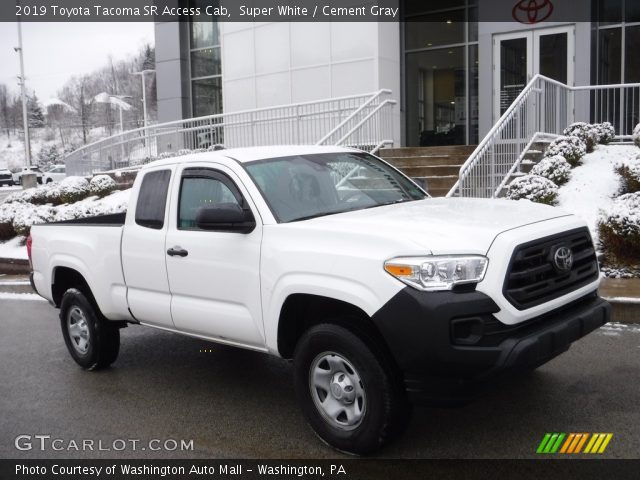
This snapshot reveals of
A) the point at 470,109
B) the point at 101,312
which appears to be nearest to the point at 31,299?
the point at 101,312

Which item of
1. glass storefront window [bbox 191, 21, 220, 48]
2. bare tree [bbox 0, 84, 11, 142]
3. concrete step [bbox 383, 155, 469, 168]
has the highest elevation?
bare tree [bbox 0, 84, 11, 142]

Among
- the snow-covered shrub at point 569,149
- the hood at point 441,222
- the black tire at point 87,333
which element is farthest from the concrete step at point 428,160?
the hood at point 441,222

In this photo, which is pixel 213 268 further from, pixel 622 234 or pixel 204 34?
pixel 204 34

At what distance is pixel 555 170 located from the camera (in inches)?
468

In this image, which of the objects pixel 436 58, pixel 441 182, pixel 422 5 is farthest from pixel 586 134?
pixel 422 5

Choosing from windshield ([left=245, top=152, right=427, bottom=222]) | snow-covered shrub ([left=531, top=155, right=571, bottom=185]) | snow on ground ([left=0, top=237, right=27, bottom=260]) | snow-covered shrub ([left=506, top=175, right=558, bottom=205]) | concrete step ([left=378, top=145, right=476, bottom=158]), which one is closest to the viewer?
windshield ([left=245, top=152, right=427, bottom=222])

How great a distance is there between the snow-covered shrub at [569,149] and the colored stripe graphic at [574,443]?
894 cm

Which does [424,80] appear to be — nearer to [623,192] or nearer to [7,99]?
[623,192]

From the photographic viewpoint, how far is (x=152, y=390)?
5855 mm

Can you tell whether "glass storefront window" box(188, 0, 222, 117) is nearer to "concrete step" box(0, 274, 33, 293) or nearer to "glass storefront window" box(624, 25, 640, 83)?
"concrete step" box(0, 274, 33, 293)

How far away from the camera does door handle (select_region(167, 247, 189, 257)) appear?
5.17 metres

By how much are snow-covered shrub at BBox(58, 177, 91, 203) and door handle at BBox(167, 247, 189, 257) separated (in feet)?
48.3

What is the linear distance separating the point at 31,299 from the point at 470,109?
46.5 ft

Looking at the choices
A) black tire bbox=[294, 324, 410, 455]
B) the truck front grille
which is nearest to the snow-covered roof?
black tire bbox=[294, 324, 410, 455]
